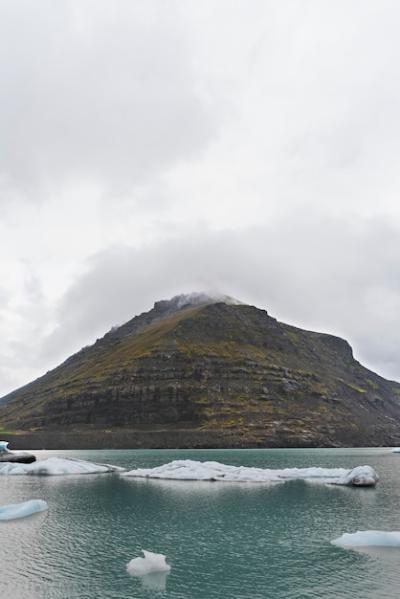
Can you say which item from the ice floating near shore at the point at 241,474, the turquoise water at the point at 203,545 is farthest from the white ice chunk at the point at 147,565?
the ice floating near shore at the point at 241,474

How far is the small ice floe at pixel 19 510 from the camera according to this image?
5201 cm

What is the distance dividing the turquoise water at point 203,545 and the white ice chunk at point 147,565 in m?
0.66

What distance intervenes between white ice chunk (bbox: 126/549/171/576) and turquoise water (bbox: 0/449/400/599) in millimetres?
660

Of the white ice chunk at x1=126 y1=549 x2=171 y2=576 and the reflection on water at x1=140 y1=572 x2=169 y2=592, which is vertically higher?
the white ice chunk at x1=126 y1=549 x2=171 y2=576

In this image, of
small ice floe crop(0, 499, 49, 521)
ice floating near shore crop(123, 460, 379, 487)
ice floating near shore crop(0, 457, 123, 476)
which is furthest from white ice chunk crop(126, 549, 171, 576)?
ice floating near shore crop(0, 457, 123, 476)

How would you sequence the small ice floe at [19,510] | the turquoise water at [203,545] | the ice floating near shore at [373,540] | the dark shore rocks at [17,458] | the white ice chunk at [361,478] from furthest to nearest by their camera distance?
the dark shore rocks at [17,458]
the white ice chunk at [361,478]
the small ice floe at [19,510]
the ice floating near shore at [373,540]
the turquoise water at [203,545]

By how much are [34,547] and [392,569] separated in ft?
83.9

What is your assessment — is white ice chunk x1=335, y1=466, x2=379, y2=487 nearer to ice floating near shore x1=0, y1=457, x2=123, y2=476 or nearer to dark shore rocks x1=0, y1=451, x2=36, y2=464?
ice floating near shore x1=0, y1=457, x2=123, y2=476

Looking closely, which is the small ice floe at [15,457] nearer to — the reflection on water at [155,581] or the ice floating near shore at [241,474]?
A: the ice floating near shore at [241,474]

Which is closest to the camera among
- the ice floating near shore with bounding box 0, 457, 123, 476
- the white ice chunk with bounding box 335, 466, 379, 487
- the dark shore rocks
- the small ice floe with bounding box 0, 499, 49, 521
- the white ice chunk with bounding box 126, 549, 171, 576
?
the white ice chunk with bounding box 126, 549, 171, 576

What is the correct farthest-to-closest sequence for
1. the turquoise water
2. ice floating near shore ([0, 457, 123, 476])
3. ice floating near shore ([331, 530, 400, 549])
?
ice floating near shore ([0, 457, 123, 476]) < ice floating near shore ([331, 530, 400, 549]) < the turquoise water

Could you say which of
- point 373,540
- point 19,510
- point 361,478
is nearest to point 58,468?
point 19,510

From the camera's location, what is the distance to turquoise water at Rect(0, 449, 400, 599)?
2889cm

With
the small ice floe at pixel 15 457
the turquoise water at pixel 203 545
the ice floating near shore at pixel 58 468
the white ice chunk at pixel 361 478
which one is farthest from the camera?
the small ice floe at pixel 15 457
